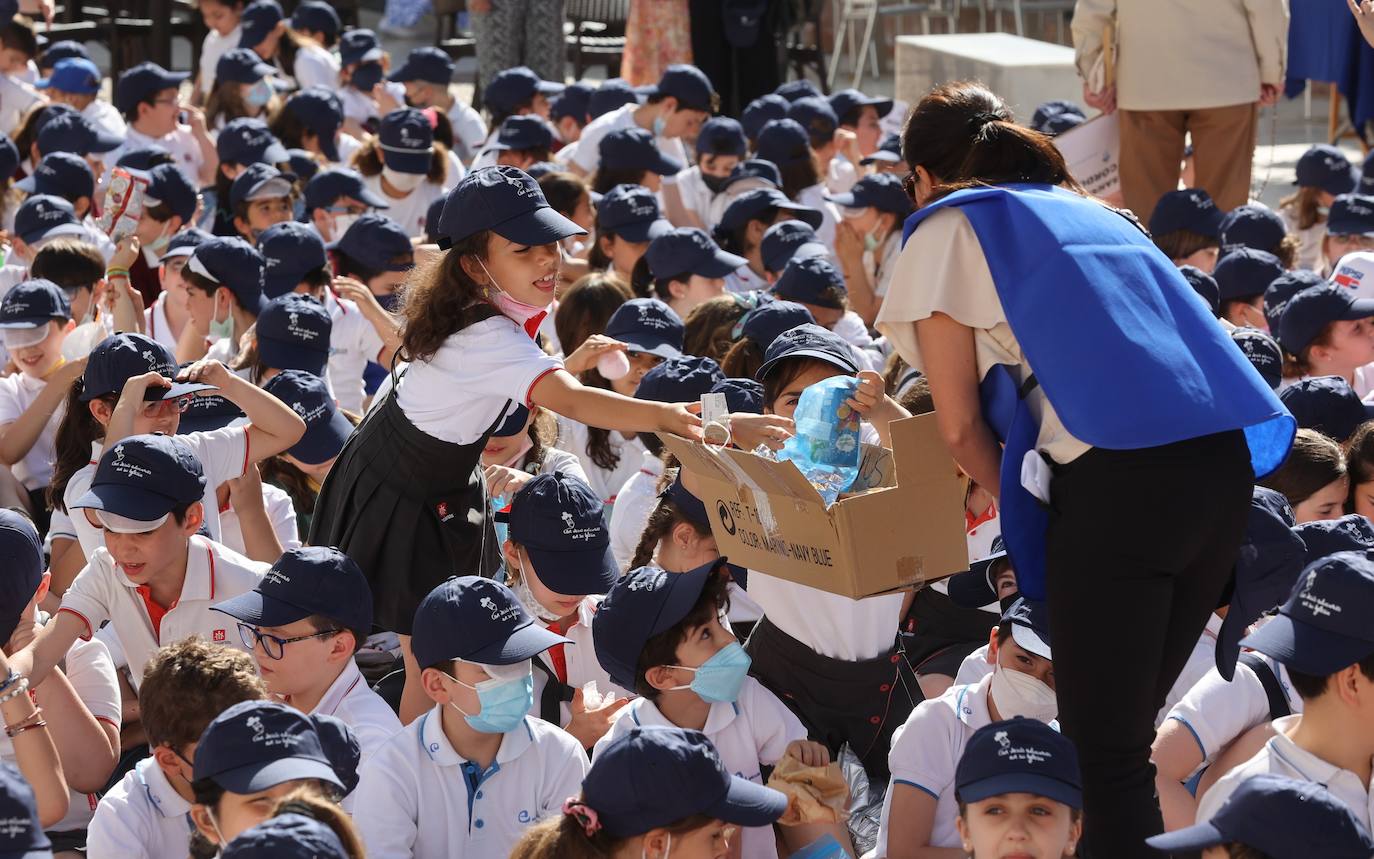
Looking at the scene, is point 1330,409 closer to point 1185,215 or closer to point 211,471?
point 1185,215

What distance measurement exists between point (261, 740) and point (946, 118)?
1.78m

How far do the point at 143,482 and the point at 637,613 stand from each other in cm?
147

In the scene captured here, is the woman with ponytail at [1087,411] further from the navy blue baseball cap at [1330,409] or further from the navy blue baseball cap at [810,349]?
the navy blue baseball cap at [1330,409]

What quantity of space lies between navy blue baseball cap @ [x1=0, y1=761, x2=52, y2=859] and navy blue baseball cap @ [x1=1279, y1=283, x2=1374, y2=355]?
502 cm

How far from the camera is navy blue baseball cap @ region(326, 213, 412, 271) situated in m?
8.02

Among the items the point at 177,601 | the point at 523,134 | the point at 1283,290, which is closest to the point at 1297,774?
Answer: the point at 177,601

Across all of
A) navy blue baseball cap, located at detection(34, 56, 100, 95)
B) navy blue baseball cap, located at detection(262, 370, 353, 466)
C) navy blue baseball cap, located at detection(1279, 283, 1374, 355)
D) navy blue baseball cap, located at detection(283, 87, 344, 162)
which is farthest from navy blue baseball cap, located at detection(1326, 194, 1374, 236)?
navy blue baseball cap, located at detection(34, 56, 100, 95)

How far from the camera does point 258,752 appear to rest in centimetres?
339

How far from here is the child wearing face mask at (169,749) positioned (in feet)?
12.8

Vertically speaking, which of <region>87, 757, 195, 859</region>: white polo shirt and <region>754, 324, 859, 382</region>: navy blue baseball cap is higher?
<region>754, 324, 859, 382</region>: navy blue baseball cap

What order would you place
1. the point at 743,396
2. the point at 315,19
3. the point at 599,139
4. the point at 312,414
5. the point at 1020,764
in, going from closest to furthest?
the point at 1020,764 < the point at 743,396 < the point at 312,414 < the point at 599,139 < the point at 315,19

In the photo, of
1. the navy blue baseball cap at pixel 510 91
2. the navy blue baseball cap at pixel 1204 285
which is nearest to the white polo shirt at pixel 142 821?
the navy blue baseball cap at pixel 1204 285

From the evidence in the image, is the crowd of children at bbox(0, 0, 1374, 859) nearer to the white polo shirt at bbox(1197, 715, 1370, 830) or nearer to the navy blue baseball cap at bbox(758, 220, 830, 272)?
the white polo shirt at bbox(1197, 715, 1370, 830)

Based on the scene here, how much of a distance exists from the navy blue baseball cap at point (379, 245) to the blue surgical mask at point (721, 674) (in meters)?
4.15
